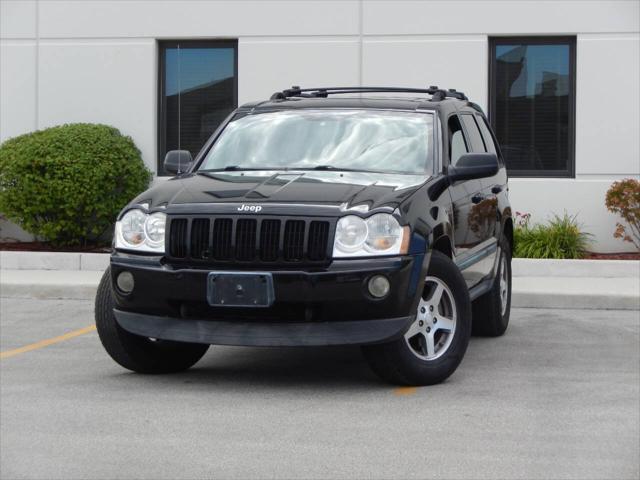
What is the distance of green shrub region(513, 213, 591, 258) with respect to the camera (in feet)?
49.1

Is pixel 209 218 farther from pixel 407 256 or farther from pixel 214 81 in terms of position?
pixel 214 81

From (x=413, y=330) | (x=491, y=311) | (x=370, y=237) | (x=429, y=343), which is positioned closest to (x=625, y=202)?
(x=491, y=311)

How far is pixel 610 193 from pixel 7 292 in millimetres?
7134

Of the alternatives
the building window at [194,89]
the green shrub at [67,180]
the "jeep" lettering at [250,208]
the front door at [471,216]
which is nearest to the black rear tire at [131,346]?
the "jeep" lettering at [250,208]

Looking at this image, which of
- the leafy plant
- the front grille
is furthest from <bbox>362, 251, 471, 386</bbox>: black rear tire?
the leafy plant

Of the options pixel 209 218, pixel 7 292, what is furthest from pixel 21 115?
pixel 209 218

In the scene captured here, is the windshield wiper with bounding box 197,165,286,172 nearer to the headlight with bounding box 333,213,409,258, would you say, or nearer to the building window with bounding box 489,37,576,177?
the headlight with bounding box 333,213,409,258

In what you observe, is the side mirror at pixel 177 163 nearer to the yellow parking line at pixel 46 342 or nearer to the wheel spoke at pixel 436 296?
the yellow parking line at pixel 46 342

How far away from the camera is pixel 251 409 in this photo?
7102 mm

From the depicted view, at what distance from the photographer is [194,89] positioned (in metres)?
17.2

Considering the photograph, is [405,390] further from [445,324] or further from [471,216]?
[471,216]

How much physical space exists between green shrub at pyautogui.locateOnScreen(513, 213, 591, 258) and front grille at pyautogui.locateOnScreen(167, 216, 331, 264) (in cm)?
784

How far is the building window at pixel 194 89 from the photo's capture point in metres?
17.1

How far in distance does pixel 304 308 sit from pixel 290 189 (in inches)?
31.4
